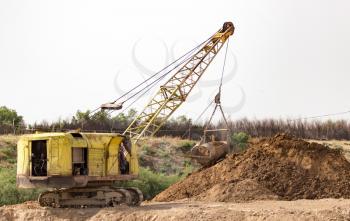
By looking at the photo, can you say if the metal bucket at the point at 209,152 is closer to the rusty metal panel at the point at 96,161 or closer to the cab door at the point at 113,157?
the cab door at the point at 113,157

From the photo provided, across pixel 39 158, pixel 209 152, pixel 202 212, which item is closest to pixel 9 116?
pixel 209 152

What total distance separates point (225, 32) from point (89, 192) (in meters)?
15.5

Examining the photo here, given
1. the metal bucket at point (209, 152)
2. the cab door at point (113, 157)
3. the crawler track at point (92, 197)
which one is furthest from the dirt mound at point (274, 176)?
the cab door at point (113, 157)

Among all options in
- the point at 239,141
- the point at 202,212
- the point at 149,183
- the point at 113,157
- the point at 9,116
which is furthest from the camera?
the point at 9,116

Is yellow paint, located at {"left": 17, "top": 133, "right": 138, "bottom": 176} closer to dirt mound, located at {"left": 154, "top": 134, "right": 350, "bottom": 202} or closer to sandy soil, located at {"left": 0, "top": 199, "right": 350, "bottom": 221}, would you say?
sandy soil, located at {"left": 0, "top": 199, "right": 350, "bottom": 221}

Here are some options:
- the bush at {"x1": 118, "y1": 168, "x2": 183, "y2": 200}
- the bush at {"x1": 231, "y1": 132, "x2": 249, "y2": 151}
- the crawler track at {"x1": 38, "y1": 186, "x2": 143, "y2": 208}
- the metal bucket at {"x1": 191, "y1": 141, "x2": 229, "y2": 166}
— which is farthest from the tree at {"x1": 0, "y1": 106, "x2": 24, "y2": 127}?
the crawler track at {"x1": 38, "y1": 186, "x2": 143, "y2": 208}

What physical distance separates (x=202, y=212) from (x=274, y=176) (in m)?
6.04

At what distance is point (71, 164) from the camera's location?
18.6m

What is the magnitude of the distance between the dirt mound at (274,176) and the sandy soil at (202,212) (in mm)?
1519

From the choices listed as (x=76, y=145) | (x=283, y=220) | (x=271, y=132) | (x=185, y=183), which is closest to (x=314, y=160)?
(x=185, y=183)

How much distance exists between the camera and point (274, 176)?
22016 millimetres

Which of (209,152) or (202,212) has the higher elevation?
(209,152)

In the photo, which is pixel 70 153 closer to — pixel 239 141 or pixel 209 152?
pixel 209 152

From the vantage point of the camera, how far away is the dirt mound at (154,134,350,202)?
21281 millimetres
